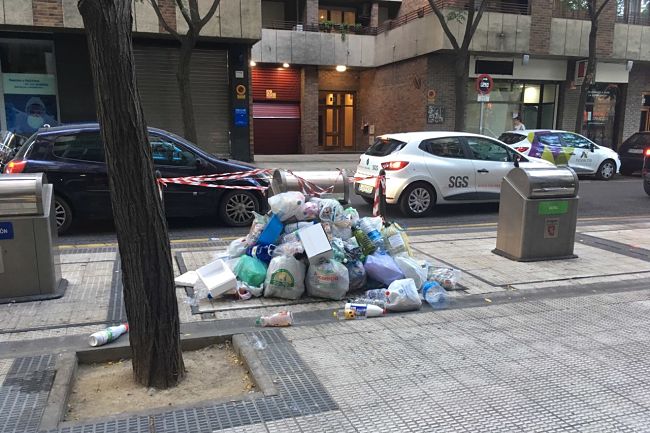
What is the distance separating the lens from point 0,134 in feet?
41.1

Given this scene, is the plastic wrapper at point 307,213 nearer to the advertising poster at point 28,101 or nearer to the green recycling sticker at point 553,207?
the green recycling sticker at point 553,207

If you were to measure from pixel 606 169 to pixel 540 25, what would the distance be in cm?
699

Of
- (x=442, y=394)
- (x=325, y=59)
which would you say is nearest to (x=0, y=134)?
(x=442, y=394)

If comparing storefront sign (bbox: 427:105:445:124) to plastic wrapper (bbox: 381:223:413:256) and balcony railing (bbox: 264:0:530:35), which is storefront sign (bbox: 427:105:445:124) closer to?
balcony railing (bbox: 264:0:530:35)

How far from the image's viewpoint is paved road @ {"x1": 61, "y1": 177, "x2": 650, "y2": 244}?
8602 mm

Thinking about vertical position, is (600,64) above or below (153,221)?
above

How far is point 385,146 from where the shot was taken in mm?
10867

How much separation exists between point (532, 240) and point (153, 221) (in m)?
5.17

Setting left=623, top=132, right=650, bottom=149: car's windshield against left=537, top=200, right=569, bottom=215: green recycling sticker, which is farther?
left=623, top=132, right=650, bottom=149: car's windshield

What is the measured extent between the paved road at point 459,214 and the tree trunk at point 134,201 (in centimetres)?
490

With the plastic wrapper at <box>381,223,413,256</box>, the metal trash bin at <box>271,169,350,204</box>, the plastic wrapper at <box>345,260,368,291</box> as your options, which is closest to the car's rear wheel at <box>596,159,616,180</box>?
the metal trash bin at <box>271,169,350,204</box>

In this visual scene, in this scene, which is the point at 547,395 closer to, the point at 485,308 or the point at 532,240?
the point at 485,308

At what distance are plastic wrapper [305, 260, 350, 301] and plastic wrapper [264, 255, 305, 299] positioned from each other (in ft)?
0.37

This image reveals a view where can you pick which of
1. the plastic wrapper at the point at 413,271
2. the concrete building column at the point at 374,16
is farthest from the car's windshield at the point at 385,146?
the concrete building column at the point at 374,16
